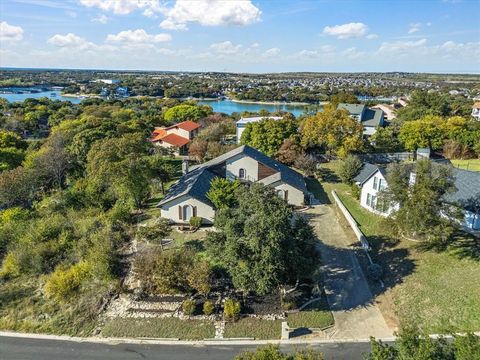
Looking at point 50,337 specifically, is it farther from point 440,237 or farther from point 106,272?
point 440,237

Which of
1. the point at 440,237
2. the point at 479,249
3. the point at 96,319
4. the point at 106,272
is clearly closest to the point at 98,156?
the point at 106,272

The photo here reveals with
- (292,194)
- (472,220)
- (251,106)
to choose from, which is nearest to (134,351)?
(292,194)

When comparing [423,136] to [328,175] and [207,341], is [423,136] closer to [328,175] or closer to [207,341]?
[328,175]

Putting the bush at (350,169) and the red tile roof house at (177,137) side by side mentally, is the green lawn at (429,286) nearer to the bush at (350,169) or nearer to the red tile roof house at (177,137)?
the bush at (350,169)

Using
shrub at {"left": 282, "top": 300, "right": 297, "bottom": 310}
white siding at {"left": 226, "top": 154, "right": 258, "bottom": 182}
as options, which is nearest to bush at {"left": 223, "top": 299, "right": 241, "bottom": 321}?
shrub at {"left": 282, "top": 300, "right": 297, "bottom": 310}

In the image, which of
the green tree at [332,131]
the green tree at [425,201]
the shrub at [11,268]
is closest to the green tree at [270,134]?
the green tree at [332,131]

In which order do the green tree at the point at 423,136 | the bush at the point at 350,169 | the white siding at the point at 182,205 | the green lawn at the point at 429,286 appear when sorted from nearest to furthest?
the green lawn at the point at 429,286 < the white siding at the point at 182,205 < the bush at the point at 350,169 < the green tree at the point at 423,136
